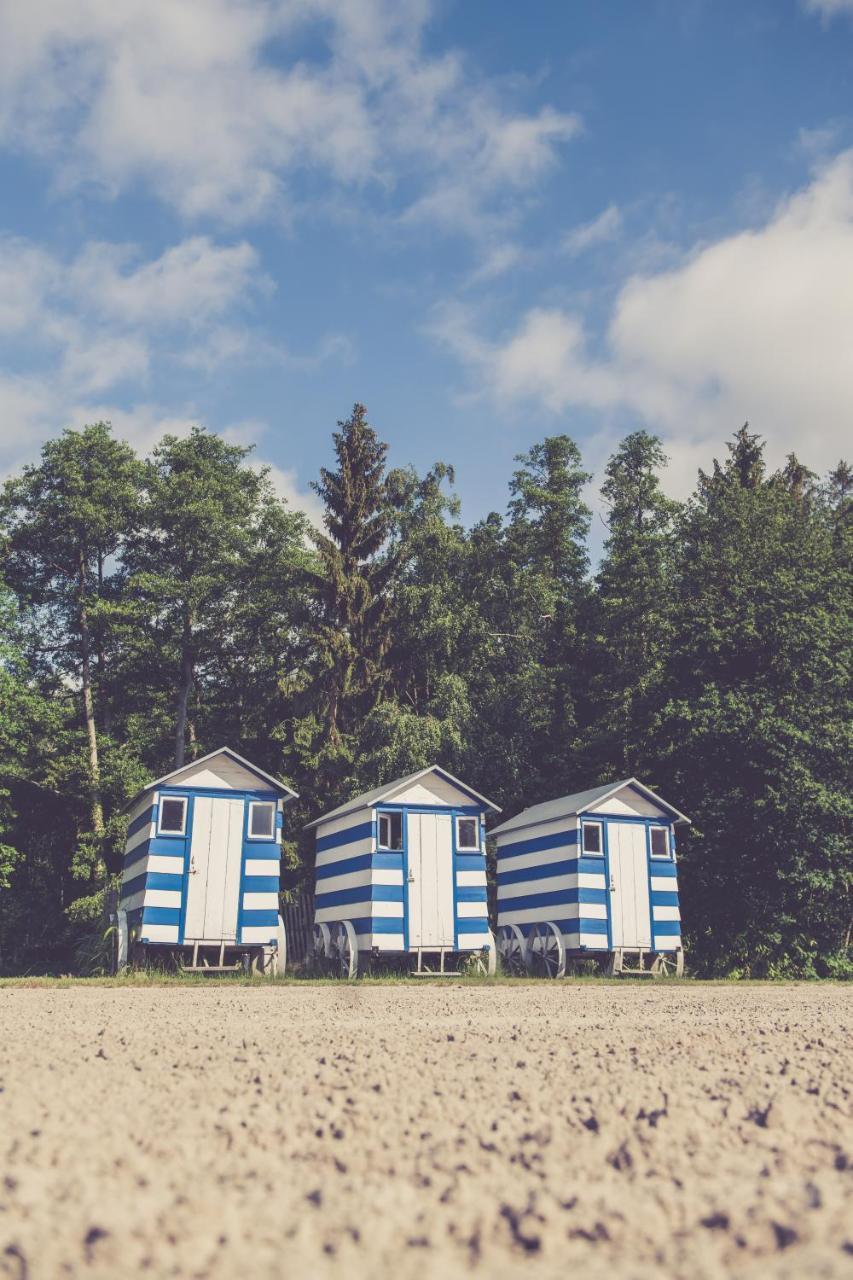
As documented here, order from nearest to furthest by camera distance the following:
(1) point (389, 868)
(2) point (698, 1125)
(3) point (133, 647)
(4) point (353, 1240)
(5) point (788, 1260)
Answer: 1. (5) point (788, 1260)
2. (4) point (353, 1240)
3. (2) point (698, 1125)
4. (1) point (389, 868)
5. (3) point (133, 647)

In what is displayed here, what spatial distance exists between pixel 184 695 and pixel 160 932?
1937 cm

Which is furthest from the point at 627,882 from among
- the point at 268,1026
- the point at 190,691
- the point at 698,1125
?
the point at 190,691

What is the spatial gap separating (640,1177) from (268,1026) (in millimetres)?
5758

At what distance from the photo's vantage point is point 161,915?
19094 millimetres

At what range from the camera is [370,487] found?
127 ft

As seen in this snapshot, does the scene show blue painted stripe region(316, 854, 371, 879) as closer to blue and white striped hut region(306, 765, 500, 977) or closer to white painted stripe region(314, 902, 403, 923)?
blue and white striped hut region(306, 765, 500, 977)

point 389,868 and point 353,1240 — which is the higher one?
point 389,868

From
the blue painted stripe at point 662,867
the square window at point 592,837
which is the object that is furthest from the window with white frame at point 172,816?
the blue painted stripe at point 662,867

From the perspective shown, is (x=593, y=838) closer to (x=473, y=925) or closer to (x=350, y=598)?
(x=473, y=925)

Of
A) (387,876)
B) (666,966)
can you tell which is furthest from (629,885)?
(387,876)

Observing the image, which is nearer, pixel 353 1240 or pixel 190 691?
pixel 353 1240

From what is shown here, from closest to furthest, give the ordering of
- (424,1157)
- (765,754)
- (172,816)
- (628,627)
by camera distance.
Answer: (424,1157), (172,816), (765,754), (628,627)

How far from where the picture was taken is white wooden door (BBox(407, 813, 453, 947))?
2027cm

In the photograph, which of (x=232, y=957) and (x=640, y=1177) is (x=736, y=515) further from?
(x=640, y=1177)
